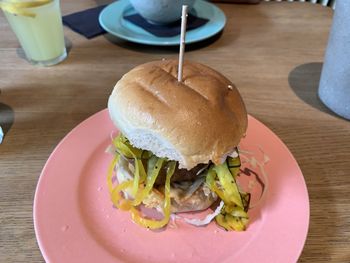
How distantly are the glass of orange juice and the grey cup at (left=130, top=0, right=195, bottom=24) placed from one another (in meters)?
0.36

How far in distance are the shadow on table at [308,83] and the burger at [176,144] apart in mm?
544

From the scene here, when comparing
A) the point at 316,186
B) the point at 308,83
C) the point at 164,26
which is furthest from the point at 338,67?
the point at 164,26

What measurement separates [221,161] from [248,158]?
0.21m

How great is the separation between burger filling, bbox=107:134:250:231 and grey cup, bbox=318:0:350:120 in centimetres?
54

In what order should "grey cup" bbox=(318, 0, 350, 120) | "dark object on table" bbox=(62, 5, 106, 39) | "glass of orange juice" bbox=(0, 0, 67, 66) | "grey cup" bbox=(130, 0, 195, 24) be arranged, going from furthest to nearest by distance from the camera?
"dark object on table" bbox=(62, 5, 106, 39) < "grey cup" bbox=(130, 0, 195, 24) < "glass of orange juice" bbox=(0, 0, 67, 66) < "grey cup" bbox=(318, 0, 350, 120)

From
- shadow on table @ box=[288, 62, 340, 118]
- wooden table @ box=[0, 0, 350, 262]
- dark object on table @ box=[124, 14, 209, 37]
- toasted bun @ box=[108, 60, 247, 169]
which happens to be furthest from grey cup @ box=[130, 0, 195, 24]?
toasted bun @ box=[108, 60, 247, 169]

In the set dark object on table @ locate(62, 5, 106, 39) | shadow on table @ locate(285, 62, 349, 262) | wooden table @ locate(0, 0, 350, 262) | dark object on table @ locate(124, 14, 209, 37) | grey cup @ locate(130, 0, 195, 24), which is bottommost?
shadow on table @ locate(285, 62, 349, 262)

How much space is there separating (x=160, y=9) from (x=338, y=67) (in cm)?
76

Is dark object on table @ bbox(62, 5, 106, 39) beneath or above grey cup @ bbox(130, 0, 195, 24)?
beneath

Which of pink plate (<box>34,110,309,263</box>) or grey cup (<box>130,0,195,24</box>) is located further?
grey cup (<box>130,0,195,24</box>)

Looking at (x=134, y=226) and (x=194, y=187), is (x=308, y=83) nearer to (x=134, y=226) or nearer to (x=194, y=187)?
(x=194, y=187)

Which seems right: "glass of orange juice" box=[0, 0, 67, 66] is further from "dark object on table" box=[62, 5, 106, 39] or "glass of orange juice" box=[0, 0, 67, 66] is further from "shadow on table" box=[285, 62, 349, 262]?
"shadow on table" box=[285, 62, 349, 262]

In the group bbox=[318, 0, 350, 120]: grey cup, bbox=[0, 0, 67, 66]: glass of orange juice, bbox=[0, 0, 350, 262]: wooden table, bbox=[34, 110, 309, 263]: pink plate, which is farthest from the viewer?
bbox=[0, 0, 67, 66]: glass of orange juice

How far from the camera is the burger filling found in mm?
845
